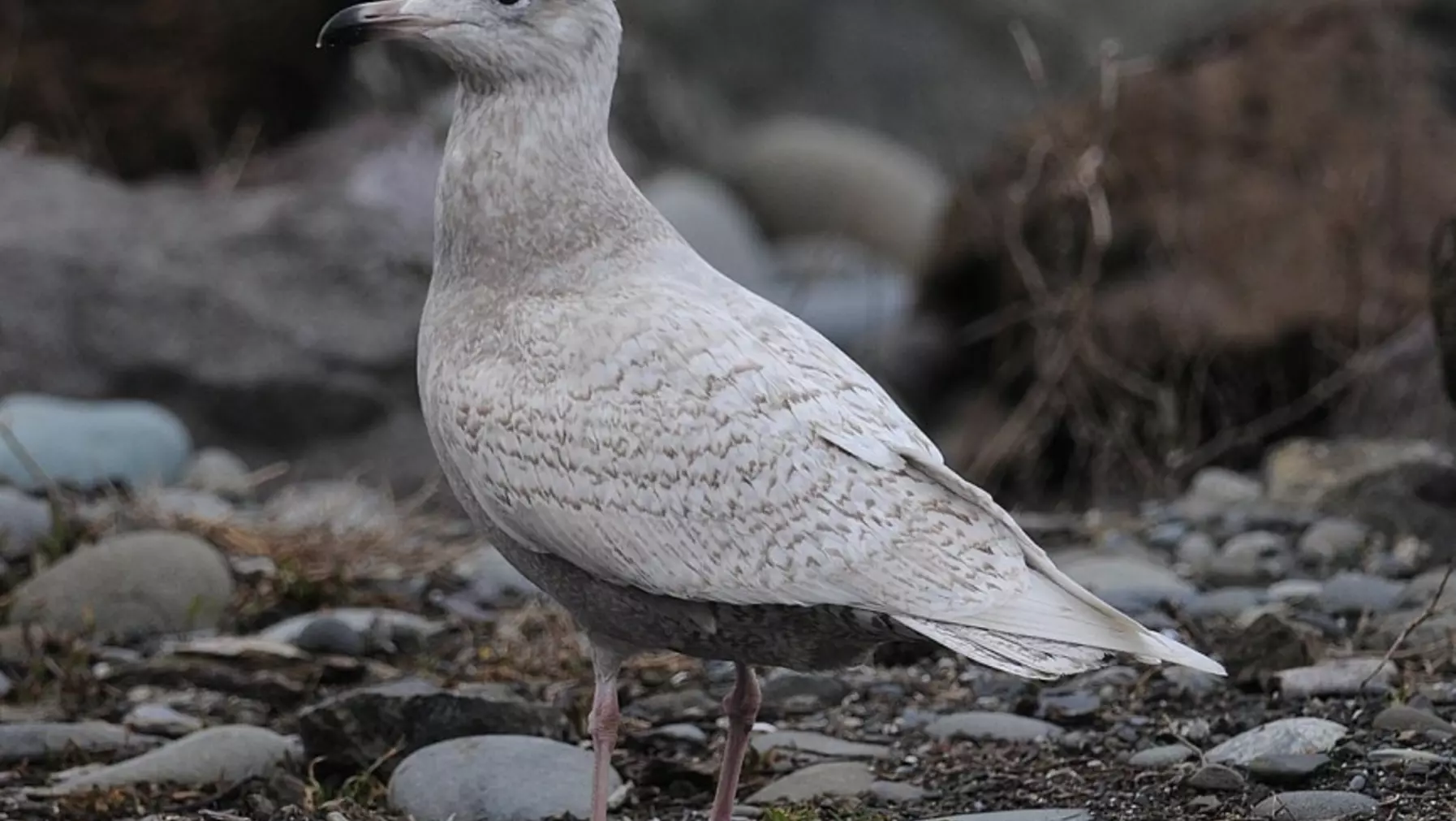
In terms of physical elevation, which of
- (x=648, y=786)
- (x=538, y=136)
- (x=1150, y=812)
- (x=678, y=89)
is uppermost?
(x=678, y=89)

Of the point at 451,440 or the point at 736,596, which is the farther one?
the point at 451,440

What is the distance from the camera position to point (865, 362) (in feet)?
37.5

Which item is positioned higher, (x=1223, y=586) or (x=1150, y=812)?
(x=1223, y=586)

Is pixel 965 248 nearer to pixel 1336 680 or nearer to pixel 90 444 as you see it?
pixel 90 444

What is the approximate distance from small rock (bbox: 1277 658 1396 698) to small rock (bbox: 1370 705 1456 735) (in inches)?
9.4

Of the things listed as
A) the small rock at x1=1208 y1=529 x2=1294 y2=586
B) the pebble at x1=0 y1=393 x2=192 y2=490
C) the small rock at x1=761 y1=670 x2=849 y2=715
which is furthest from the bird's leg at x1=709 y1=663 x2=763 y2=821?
the pebble at x1=0 y1=393 x2=192 y2=490

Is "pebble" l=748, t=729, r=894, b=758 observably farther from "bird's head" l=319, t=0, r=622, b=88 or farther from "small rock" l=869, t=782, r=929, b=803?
"bird's head" l=319, t=0, r=622, b=88

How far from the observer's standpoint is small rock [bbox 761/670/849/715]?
227 inches

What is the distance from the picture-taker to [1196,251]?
10289 mm

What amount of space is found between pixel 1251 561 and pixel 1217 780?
2.50 meters

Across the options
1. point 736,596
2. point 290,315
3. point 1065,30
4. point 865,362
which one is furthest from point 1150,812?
point 1065,30

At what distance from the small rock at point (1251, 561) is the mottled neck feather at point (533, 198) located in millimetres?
2905

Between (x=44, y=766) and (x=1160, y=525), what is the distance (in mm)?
4047

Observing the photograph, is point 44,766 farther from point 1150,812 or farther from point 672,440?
point 1150,812
